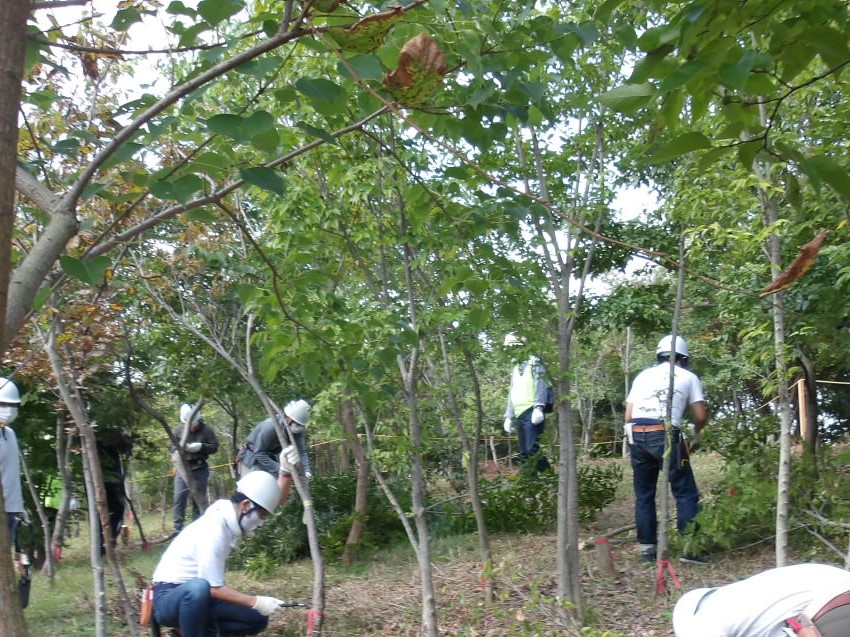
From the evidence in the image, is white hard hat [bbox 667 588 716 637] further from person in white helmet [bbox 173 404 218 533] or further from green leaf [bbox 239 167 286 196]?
person in white helmet [bbox 173 404 218 533]

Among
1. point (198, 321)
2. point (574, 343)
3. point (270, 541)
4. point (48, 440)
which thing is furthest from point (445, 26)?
point (48, 440)

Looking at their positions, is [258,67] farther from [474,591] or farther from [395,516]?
[395,516]

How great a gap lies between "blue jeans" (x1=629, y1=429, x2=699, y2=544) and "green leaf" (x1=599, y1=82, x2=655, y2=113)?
14.9 ft

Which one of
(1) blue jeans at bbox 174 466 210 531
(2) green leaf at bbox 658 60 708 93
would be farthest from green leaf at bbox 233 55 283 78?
(1) blue jeans at bbox 174 466 210 531

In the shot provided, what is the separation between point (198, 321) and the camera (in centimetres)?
768

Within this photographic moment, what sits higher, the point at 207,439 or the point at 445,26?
the point at 445,26

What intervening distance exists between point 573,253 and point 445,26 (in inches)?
112

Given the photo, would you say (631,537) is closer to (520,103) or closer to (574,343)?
(574,343)

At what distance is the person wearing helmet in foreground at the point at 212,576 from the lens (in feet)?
16.4

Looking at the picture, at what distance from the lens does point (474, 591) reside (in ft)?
20.5

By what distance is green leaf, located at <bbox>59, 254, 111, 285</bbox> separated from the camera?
2117 mm

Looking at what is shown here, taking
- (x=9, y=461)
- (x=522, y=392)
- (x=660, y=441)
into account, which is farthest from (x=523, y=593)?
(x=9, y=461)

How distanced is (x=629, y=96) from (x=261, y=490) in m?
3.85

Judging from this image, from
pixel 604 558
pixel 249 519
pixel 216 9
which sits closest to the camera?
pixel 216 9
